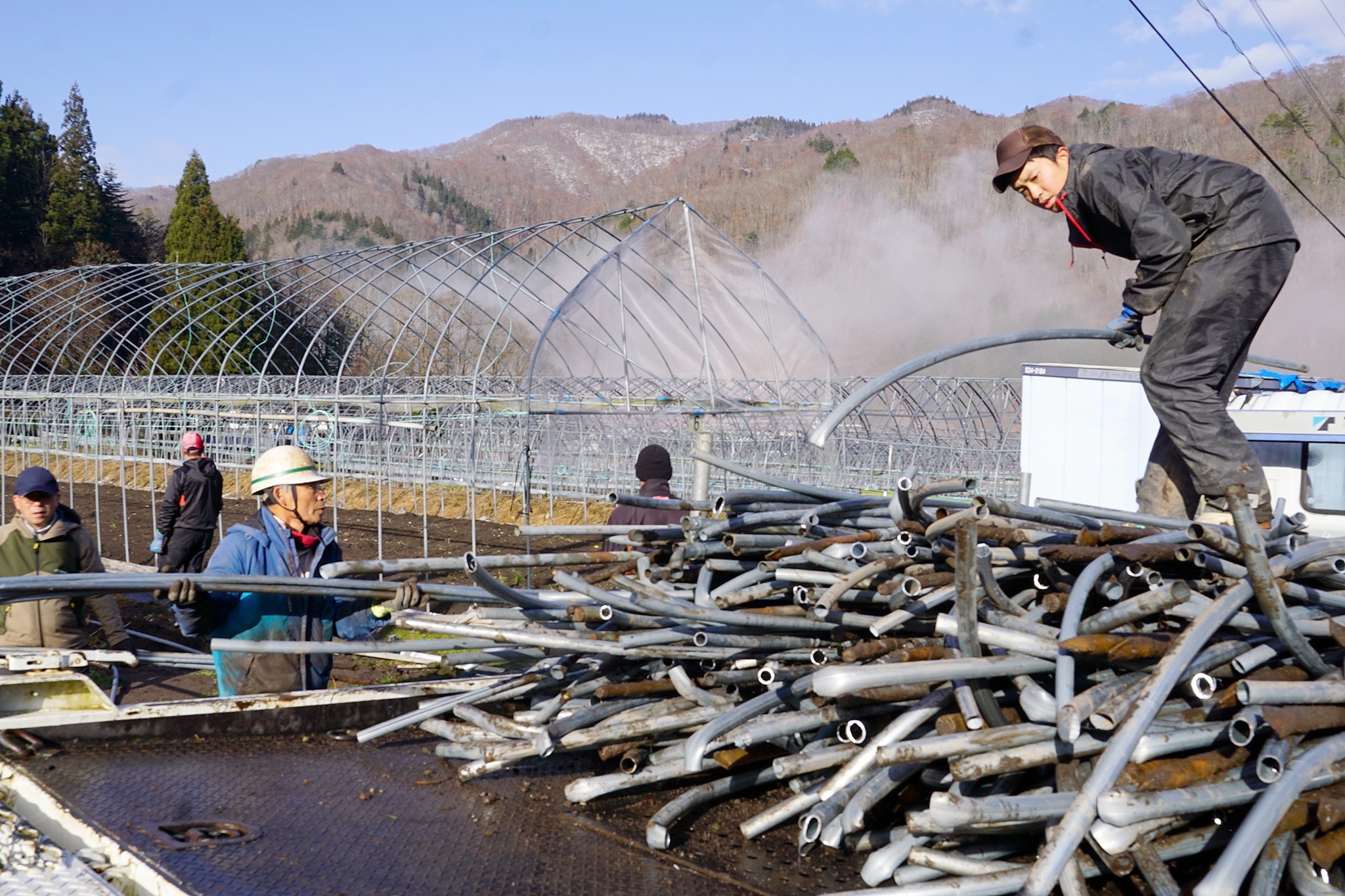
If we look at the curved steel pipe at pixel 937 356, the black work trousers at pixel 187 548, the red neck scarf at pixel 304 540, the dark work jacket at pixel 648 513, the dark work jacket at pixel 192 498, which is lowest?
the black work trousers at pixel 187 548

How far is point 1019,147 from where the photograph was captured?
10.3 feet

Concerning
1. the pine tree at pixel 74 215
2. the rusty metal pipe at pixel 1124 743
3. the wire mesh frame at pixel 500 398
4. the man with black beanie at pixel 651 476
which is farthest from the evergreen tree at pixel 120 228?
the rusty metal pipe at pixel 1124 743

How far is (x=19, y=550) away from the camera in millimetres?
5582

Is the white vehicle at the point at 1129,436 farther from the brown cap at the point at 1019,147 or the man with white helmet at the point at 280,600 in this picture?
the man with white helmet at the point at 280,600

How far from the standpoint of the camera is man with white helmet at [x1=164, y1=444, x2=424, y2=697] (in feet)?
13.1

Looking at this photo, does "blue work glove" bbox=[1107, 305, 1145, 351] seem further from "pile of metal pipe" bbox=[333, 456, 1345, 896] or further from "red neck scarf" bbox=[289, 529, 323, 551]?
"red neck scarf" bbox=[289, 529, 323, 551]

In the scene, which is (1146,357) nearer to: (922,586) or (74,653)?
(922,586)

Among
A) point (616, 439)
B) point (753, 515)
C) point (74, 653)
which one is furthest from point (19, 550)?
point (616, 439)

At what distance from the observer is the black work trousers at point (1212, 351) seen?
302cm

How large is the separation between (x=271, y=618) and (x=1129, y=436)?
32.8ft

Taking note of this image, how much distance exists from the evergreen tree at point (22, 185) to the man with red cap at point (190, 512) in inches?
1749

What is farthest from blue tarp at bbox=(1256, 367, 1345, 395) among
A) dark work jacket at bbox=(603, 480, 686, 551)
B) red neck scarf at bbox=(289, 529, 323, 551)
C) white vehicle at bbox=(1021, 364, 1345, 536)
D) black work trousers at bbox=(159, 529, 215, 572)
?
black work trousers at bbox=(159, 529, 215, 572)

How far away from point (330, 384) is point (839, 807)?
2213 cm

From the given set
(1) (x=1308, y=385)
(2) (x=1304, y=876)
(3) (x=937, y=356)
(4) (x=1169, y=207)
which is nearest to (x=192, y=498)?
(3) (x=937, y=356)
